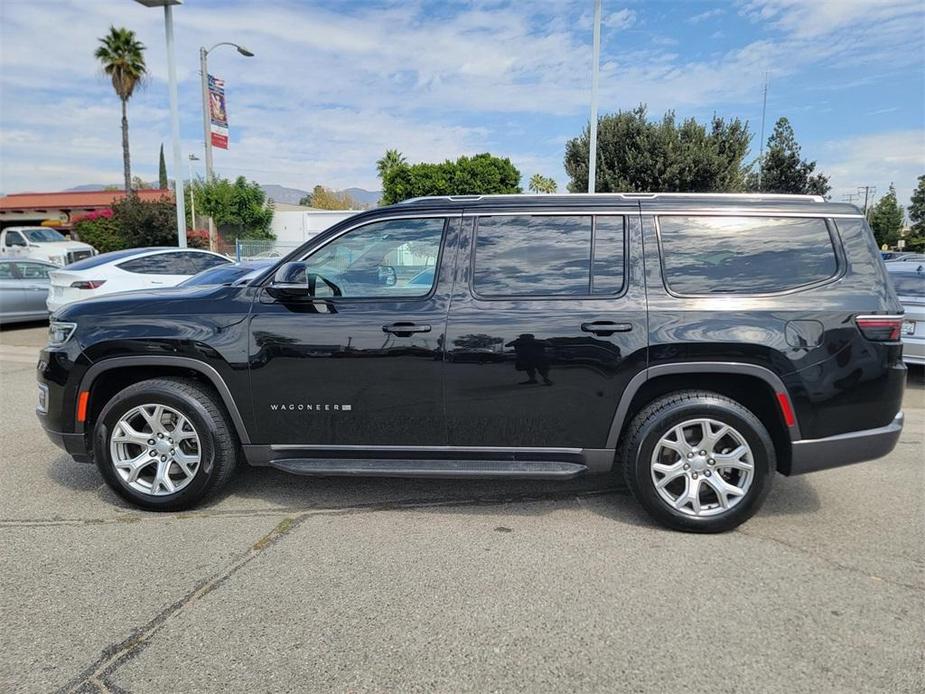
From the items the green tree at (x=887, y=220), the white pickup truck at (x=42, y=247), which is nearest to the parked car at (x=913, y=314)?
the white pickup truck at (x=42, y=247)

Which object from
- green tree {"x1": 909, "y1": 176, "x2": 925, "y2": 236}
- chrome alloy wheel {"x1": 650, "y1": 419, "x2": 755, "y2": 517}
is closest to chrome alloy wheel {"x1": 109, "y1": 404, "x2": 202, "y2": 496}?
chrome alloy wheel {"x1": 650, "y1": 419, "x2": 755, "y2": 517}

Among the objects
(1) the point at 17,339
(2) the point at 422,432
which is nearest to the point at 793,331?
(2) the point at 422,432

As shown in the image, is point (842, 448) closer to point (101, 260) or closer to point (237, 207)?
point (101, 260)

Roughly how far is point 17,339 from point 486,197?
11038 mm

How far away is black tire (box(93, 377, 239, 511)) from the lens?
3.66 meters

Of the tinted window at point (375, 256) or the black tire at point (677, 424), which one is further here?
the tinted window at point (375, 256)

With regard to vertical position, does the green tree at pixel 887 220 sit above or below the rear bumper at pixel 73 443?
above

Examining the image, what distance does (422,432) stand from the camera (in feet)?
11.8

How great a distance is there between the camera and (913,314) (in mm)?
7172

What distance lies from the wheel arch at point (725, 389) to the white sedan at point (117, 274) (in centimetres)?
816

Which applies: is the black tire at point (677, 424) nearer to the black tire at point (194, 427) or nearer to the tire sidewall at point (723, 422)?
the tire sidewall at point (723, 422)

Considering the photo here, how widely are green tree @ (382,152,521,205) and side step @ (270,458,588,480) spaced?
2890 cm

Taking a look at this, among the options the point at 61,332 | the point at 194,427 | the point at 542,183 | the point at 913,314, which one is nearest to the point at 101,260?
the point at 61,332

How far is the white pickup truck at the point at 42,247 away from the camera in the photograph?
19656 mm
